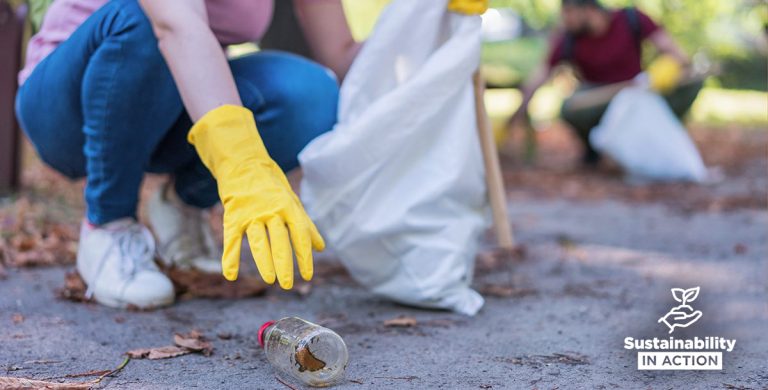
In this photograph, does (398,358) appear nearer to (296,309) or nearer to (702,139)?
(296,309)

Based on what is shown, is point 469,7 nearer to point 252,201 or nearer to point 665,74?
point 252,201

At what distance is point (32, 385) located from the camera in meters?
1.36

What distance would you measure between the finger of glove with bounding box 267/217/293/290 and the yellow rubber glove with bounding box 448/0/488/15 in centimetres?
81

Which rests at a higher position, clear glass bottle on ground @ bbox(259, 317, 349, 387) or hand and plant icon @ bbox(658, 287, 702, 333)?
hand and plant icon @ bbox(658, 287, 702, 333)

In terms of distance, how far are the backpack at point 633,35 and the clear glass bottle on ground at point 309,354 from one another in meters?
4.11

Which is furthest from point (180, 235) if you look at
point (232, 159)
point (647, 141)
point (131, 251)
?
point (647, 141)

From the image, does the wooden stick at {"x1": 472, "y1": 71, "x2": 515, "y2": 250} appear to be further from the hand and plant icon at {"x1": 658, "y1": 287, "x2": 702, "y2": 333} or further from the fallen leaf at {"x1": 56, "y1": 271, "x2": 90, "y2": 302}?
the fallen leaf at {"x1": 56, "y1": 271, "x2": 90, "y2": 302}

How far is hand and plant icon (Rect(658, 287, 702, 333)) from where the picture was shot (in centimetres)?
186

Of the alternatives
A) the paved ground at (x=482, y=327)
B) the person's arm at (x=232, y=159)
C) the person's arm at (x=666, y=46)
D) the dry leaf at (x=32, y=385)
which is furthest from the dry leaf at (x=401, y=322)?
the person's arm at (x=666, y=46)

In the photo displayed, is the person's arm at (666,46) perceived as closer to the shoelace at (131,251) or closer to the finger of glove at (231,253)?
the shoelace at (131,251)

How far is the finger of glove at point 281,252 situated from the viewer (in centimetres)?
145

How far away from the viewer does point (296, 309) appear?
202cm

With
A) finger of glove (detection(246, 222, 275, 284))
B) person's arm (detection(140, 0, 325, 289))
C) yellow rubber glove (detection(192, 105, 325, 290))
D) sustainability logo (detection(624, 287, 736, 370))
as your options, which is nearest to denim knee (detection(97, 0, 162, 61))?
person's arm (detection(140, 0, 325, 289))

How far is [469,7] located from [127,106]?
0.80 meters
